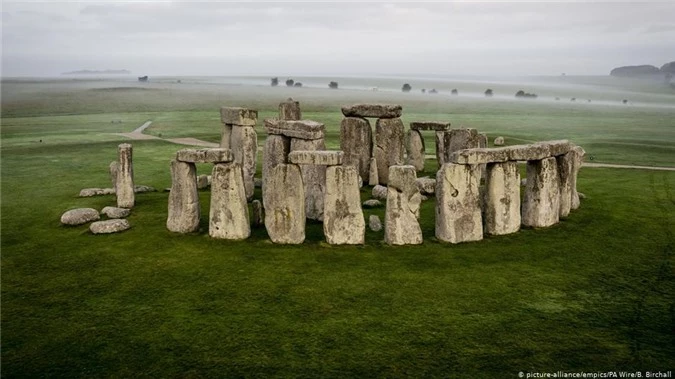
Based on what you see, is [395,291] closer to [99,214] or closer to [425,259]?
[425,259]

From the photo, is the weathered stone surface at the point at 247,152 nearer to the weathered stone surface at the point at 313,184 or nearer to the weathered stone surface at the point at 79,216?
the weathered stone surface at the point at 313,184

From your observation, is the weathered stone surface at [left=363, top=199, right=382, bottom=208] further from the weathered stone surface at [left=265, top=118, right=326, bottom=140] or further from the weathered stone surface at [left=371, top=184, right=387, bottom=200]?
the weathered stone surface at [left=265, top=118, right=326, bottom=140]

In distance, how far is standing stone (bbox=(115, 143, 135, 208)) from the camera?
13844mm

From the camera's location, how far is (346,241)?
36.0ft

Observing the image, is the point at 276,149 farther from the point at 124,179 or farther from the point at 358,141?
the point at 358,141

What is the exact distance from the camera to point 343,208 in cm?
1088

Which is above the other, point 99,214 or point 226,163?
point 226,163

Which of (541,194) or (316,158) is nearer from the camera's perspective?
(316,158)

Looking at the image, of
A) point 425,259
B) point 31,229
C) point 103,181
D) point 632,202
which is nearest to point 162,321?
point 425,259

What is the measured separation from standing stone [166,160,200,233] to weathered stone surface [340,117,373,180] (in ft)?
21.4

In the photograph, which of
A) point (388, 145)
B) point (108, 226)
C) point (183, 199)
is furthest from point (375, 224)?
point (108, 226)

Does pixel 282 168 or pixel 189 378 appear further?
pixel 282 168

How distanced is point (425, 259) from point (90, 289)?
604cm

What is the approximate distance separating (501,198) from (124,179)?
31.3 feet
